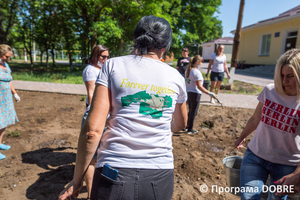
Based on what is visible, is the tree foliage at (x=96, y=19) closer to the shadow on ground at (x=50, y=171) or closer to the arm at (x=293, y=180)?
the shadow on ground at (x=50, y=171)

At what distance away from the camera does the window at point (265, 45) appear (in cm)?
1995

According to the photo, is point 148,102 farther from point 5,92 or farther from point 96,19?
point 96,19

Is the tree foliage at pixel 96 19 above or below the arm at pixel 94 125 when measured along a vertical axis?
above

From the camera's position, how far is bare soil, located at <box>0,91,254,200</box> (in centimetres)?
321

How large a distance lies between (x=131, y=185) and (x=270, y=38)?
73.4 feet

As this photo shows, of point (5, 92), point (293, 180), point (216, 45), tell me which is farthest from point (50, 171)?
point (216, 45)

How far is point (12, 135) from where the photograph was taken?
16.4ft

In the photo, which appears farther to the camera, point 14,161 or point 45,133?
point 45,133

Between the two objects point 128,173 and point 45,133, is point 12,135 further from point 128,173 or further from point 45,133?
point 128,173

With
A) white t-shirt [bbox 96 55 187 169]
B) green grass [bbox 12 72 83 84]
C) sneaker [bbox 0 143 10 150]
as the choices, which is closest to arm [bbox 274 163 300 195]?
white t-shirt [bbox 96 55 187 169]

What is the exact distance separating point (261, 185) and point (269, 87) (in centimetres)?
92

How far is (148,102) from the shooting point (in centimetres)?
134

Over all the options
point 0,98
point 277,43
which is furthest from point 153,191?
point 277,43

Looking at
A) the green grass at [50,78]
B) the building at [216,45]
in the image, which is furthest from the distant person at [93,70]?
the building at [216,45]
